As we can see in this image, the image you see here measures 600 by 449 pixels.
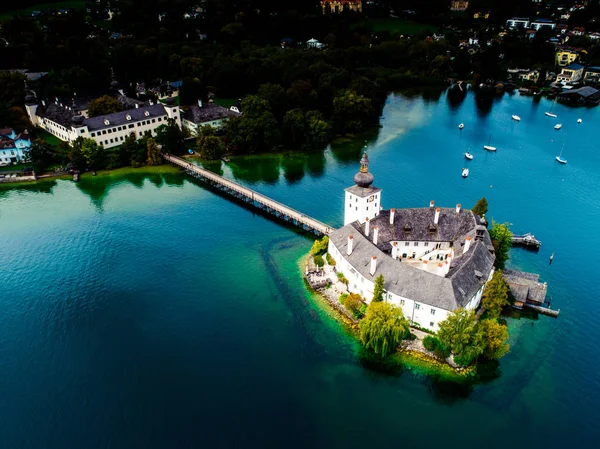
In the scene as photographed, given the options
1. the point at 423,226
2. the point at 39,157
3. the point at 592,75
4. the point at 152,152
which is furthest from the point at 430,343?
the point at 592,75

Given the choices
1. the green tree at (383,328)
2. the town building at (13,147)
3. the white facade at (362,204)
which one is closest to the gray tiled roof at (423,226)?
the white facade at (362,204)

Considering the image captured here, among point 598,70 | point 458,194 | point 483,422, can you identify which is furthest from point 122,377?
point 598,70

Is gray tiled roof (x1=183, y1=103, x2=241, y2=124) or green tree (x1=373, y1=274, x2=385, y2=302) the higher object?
gray tiled roof (x1=183, y1=103, x2=241, y2=124)

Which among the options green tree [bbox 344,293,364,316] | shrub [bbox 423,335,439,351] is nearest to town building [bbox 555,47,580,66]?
green tree [bbox 344,293,364,316]

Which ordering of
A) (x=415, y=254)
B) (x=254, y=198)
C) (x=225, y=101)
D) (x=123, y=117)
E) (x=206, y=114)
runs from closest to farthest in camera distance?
(x=415, y=254)
(x=254, y=198)
(x=123, y=117)
(x=206, y=114)
(x=225, y=101)

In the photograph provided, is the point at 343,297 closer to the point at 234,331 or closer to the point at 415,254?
the point at 415,254

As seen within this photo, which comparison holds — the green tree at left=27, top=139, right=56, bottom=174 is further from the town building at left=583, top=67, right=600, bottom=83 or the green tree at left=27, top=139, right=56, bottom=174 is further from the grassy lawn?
the town building at left=583, top=67, right=600, bottom=83
